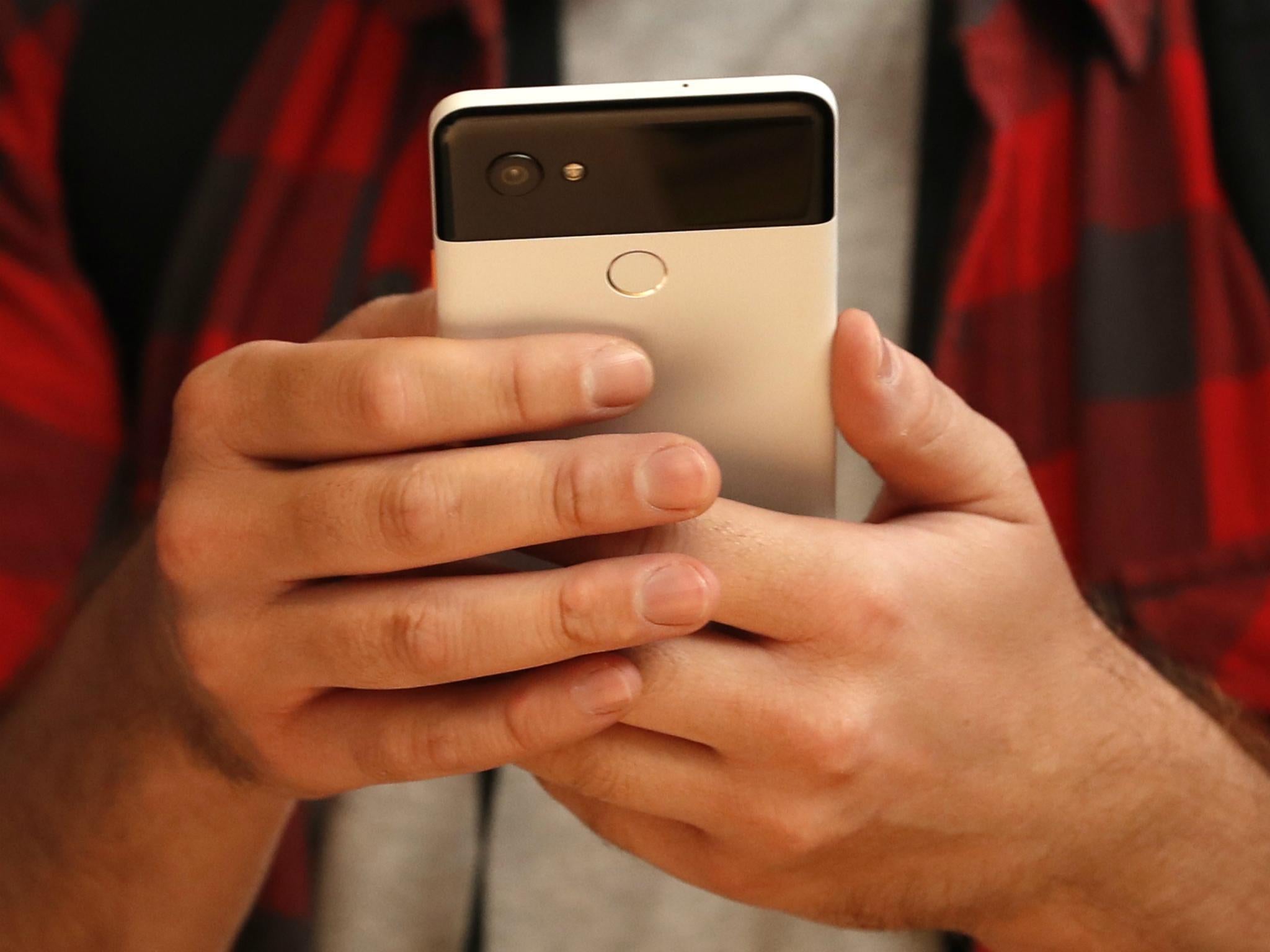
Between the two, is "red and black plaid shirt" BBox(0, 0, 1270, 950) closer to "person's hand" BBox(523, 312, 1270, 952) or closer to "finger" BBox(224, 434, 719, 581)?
"person's hand" BBox(523, 312, 1270, 952)

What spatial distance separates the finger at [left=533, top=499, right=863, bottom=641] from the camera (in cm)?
50

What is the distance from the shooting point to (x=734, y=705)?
0.51m

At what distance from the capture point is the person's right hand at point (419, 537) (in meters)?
0.46

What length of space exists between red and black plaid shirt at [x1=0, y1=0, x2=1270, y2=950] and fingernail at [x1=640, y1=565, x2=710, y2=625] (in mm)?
539

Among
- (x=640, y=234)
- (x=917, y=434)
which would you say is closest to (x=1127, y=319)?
(x=917, y=434)

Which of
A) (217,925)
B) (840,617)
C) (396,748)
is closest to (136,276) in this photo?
(217,925)

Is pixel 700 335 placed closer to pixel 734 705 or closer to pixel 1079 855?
pixel 734 705

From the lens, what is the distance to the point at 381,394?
45cm

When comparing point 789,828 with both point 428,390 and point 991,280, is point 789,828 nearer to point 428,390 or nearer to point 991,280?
point 428,390

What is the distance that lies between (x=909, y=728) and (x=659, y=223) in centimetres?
30

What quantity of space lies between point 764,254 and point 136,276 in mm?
821

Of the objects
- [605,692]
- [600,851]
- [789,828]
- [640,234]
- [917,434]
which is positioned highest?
[640,234]

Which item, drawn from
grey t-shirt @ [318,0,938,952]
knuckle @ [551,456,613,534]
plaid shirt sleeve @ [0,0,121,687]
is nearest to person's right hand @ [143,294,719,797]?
knuckle @ [551,456,613,534]

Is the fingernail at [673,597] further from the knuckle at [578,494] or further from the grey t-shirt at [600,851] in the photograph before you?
the grey t-shirt at [600,851]
